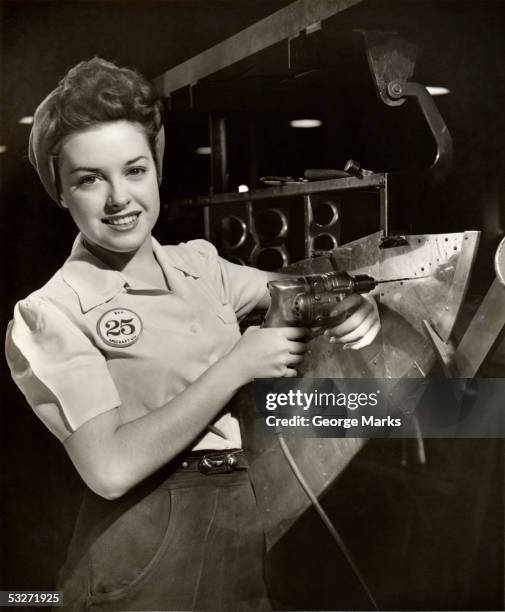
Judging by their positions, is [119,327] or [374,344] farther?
[374,344]

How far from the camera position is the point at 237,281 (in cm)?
128

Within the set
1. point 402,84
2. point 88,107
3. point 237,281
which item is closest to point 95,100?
point 88,107

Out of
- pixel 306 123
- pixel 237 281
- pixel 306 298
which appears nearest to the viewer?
pixel 306 298

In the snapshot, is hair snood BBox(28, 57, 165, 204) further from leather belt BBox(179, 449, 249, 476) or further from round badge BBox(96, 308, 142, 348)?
leather belt BBox(179, 449, 249, 476)

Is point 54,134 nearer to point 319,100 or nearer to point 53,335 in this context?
point 53,335

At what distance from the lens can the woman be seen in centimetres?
107

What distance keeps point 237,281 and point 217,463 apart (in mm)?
328

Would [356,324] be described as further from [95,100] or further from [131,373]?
[95,100]

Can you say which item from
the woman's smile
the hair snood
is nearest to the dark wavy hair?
the hair snood

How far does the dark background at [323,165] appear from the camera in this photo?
130 cm

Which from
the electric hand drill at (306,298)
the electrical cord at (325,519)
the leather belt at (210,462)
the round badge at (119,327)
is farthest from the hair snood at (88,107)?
the electrical cord at (325,519)

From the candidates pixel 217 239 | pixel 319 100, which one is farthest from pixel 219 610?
pixel 319 100

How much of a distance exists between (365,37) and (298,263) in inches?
16.3

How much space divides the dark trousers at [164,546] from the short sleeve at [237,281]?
296 mm
